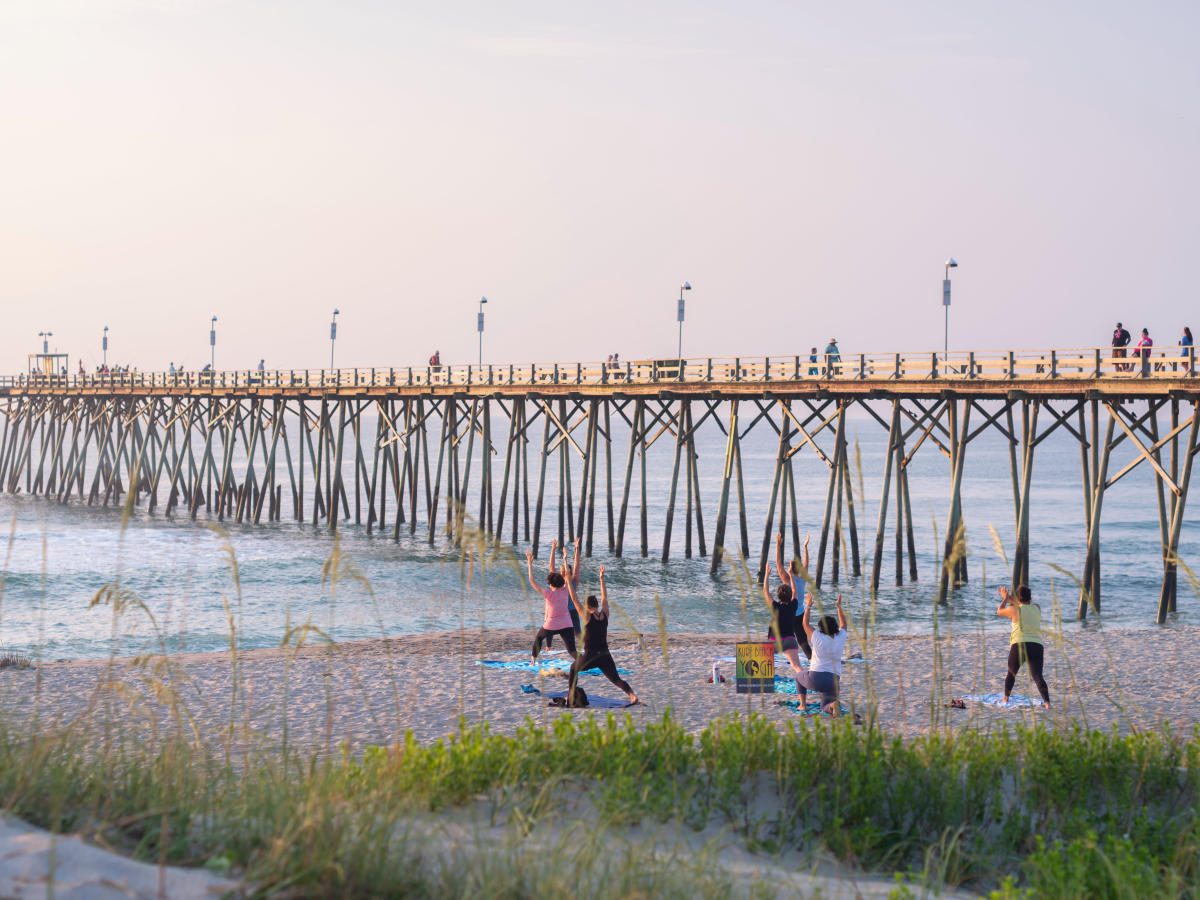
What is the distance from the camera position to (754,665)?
28.6 feet

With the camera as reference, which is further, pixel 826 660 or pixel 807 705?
pixel 807 705

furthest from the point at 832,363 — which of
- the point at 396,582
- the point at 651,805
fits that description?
the point at 651,805

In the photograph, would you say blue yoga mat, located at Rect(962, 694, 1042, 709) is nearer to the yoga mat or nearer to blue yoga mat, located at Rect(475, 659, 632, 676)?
the yoga mat

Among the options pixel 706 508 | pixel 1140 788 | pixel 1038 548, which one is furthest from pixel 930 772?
pixel 706 508

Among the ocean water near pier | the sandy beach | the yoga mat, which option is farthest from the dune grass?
the yoga mat

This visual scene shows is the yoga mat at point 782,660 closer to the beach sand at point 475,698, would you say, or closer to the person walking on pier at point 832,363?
the beach sand at point 475,698

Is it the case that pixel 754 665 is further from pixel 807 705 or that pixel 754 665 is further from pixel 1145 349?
pixel 1145 349

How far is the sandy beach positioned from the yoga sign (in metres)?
0.36

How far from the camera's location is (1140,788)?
250 inches

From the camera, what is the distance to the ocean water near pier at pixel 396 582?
17.5 meters

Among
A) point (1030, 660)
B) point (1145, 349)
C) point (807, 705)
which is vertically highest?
→ point (1145, 349)

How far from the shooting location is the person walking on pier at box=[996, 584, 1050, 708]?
9305 millimetres

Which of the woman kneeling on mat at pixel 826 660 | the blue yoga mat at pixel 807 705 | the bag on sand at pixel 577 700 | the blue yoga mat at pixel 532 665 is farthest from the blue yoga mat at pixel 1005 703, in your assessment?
the blue yoga mat at pixel 532 665

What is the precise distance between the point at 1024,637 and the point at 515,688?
5.33 metres
